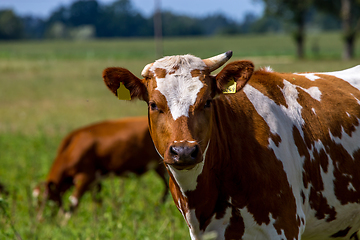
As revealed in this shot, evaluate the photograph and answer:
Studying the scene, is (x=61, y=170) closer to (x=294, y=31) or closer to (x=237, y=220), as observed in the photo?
(x=237, y=220)

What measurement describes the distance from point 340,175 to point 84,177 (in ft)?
19.5

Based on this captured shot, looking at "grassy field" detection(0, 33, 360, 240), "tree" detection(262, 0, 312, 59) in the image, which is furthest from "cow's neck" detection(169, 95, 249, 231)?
"tree" detection(262, 0, 312, 59)

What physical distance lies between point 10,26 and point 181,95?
10660cm

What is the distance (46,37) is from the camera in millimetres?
103812

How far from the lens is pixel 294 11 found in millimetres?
45094

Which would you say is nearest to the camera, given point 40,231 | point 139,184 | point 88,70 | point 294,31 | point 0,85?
point 40,231

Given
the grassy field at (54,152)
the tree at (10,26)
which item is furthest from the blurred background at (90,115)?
the tree at (10,26)

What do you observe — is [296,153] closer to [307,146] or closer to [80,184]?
[307,146]

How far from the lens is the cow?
27.7ft

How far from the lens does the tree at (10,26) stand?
98.9 metres

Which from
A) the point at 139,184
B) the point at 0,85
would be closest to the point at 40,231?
the point at 139,184

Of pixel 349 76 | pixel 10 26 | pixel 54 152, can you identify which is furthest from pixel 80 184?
pixel 10 26

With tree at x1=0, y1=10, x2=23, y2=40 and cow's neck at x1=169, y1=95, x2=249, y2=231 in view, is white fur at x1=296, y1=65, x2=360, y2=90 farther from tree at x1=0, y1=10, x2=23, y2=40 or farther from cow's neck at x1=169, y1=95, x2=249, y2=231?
tree at x1=0, y1=10, x2=23, y2=40

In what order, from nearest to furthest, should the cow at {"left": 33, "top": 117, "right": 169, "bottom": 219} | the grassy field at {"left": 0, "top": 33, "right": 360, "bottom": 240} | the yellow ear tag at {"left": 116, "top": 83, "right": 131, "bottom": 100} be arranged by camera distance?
1. the yellow ear tag at {"left": 116, "top": 83, "right": 131, "bottom": 100}
2. the grassy field at {"left": 0, "top": 33, "right": 360, "bottom": 240}
3. the cow at {"left": 33, "top": 117, "right": 169, "bottom": 219}
